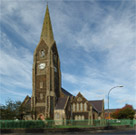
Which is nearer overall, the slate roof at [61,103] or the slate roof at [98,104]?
the slate roof at [61,103]

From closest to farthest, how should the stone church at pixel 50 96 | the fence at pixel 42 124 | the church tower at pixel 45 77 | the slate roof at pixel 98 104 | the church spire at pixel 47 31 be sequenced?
the fence at pixel 42 124 < the stone church at pixel 50 96 < the church tower at pixel 45 77 < the church spire at pixel 47 31 < the slate roof at pixel 98 104

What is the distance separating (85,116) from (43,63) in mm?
17879

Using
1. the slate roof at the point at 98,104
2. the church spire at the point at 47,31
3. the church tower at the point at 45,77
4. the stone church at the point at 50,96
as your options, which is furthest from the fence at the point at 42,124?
the church spire at the point at 47,31

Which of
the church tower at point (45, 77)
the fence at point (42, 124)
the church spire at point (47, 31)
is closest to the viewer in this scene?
the fence at point (42, 124)

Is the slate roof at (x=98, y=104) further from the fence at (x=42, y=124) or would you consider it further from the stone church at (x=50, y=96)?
the fence at (x=42, y=124)

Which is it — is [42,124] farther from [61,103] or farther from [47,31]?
[47,31]

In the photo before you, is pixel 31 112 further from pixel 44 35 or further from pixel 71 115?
pixel 44 35

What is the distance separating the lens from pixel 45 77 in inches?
1967

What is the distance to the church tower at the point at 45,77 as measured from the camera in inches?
1855

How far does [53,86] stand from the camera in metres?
49.2

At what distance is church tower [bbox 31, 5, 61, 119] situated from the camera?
4712 centimetres

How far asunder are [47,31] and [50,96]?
20135 millimetres

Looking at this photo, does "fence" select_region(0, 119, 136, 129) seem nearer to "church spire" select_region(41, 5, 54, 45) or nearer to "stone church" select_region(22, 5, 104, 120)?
"stone church" select_region(22, 5, 104, 120)

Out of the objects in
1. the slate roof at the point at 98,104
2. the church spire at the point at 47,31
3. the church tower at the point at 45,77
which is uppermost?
the church spire at the point at 47,31
